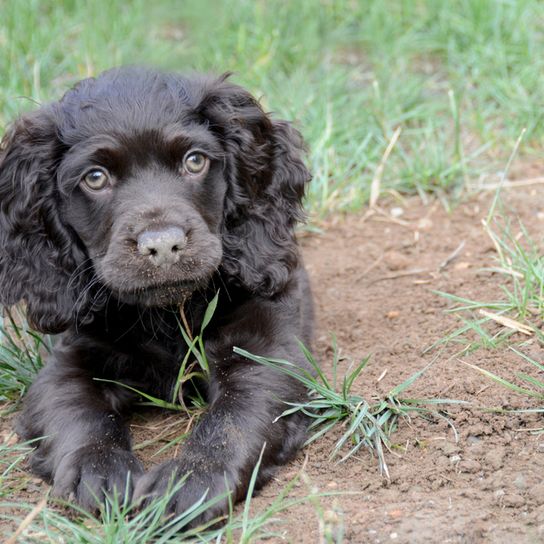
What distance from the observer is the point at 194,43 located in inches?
265

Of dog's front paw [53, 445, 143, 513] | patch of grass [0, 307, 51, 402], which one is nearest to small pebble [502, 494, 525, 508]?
dog's front paw [53, 445, 143, 513]

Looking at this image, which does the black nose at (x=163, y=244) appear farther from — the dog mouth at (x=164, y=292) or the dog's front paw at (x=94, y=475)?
the dog's front paw at (x=94, y=475)

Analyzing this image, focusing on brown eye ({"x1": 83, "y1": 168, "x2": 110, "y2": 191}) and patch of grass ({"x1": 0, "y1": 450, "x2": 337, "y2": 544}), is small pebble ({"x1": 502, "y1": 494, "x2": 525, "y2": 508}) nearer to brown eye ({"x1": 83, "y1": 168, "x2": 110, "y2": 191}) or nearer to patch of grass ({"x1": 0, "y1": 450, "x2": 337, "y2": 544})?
patch of grass ({"x1": 0, "y1": 450, "x2": 337, "y2": 544})

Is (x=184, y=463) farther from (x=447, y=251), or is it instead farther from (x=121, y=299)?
(x=447, y=251)

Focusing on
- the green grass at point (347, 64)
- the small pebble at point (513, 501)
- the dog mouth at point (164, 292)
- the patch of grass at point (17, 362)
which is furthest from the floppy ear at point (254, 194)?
the green grass at point (347, 64)

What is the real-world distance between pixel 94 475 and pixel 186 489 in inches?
13.3

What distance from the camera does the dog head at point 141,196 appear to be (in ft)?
10.6

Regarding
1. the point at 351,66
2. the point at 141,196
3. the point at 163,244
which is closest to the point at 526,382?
the point at 163,244

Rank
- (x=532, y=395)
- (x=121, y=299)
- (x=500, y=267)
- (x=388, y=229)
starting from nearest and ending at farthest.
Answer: (x=532, y=395) < (x=121, y=299) < (x=500, y=267) < (x=388, y=229)

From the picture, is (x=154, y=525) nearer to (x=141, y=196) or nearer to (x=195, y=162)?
(x=141, y=196)

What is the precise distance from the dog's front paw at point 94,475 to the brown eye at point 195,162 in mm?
1052

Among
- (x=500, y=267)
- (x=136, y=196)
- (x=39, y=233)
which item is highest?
(x=136, y=196)

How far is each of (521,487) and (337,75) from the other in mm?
3865

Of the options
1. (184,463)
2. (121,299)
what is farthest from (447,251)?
(184,463)
